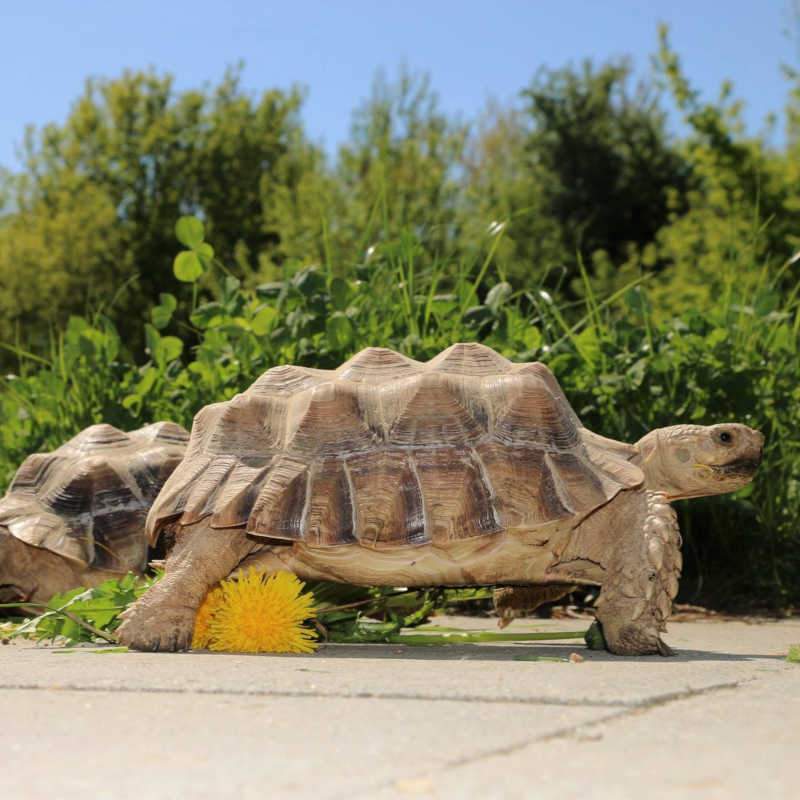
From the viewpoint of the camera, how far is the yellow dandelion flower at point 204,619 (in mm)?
3625

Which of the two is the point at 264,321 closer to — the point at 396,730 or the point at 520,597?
the point at 520,597

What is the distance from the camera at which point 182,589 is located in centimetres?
358

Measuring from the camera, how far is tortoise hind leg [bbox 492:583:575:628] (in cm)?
405

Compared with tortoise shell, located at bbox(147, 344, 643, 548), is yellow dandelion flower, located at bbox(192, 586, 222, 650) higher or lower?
lower

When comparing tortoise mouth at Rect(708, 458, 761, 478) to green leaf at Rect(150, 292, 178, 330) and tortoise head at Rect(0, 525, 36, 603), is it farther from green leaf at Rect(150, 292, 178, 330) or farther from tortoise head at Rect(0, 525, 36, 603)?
green leaf at Rect(150, 292, 178, 330)

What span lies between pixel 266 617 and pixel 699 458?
1437mm

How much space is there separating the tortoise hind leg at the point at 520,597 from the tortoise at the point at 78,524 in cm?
150

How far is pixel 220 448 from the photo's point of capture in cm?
372

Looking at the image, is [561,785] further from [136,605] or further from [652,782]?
[136,605]

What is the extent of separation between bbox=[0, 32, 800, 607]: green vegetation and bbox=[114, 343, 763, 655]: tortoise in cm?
162

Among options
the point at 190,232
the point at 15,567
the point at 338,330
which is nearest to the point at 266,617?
the point at 15,567

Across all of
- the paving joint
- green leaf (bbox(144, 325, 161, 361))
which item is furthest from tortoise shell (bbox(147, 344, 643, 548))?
green leaf (bbox(144, 325, 161, 361))

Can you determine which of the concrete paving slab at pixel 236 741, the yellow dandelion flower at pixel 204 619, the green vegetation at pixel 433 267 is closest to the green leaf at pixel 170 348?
the green vegetation at pixel 433 267

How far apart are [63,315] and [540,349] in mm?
26938
